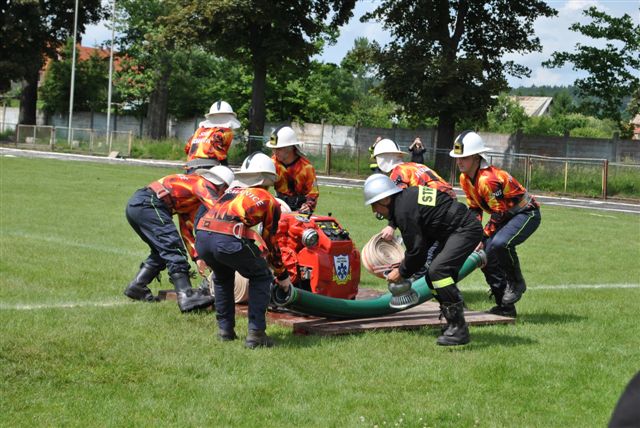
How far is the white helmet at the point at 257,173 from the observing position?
8469 mm

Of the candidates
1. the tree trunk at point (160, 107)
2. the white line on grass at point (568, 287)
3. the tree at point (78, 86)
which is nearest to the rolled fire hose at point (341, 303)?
the white line on grass at point (568, 287)

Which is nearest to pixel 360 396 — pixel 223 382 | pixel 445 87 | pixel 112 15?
pixel 223 382

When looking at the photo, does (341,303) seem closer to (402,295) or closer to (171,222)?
(402,295)

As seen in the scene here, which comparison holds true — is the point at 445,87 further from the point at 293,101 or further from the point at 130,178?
the point at 293,101

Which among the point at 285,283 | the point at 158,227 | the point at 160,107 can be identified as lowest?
the point at 285,283

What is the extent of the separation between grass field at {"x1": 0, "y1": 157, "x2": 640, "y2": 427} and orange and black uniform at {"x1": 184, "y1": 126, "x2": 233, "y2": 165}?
1.87 meters

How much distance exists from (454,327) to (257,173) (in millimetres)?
2337

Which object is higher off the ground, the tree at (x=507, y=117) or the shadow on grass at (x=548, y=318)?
the tree at (x=507, y=117)

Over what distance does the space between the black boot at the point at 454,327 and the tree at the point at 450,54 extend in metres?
32.3

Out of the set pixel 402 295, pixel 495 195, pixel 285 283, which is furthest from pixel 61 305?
pixel 495 195

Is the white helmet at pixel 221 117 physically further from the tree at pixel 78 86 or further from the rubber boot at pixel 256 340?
the tree at pixel 78 86

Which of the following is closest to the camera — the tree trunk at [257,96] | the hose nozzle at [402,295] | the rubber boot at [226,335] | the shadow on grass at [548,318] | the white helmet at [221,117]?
the rubber boot at [226,335]

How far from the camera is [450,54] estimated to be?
41.7m

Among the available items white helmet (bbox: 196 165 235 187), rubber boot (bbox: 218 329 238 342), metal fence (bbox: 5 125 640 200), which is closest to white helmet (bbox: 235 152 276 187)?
white helmet (bbox: 196 165 235 187)
